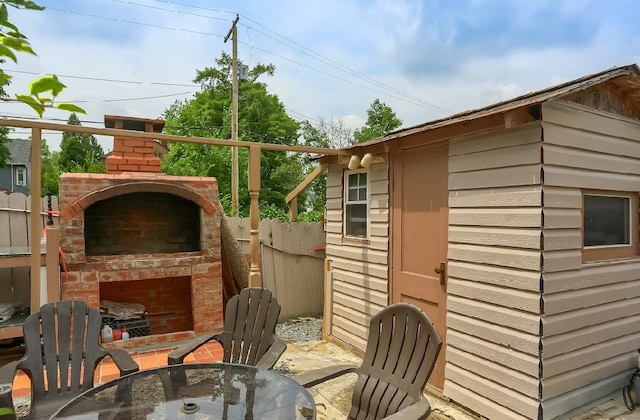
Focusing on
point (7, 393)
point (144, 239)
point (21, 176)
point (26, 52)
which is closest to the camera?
point (26, 52)

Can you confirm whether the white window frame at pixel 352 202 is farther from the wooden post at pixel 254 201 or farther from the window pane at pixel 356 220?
the wooden post at pixel 254 201

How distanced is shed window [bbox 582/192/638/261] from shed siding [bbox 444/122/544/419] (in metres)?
0.51

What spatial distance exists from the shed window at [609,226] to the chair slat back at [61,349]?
3.69 m

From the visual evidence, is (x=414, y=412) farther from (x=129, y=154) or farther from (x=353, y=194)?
(x=129, y=154)

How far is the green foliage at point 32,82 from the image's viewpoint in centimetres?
84

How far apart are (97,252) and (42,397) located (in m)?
2.97

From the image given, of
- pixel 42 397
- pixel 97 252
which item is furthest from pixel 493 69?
pixel 42 397

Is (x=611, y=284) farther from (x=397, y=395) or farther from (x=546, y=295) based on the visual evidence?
(x=397, y=395)

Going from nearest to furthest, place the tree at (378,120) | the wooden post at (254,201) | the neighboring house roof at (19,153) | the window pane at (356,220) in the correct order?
the wooden post at (254,201) < the window pane at (356,220) < the tree at (378,120) < the neighboring house roof at (19,153)

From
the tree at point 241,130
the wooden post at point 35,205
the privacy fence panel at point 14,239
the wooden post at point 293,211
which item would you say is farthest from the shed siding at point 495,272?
the tree at point 241,130

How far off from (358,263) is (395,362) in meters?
2.43

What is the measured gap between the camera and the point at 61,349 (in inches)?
106

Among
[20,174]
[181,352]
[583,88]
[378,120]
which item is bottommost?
[181,352]

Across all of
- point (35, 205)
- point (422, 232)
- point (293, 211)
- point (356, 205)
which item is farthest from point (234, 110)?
point (422, 232)
